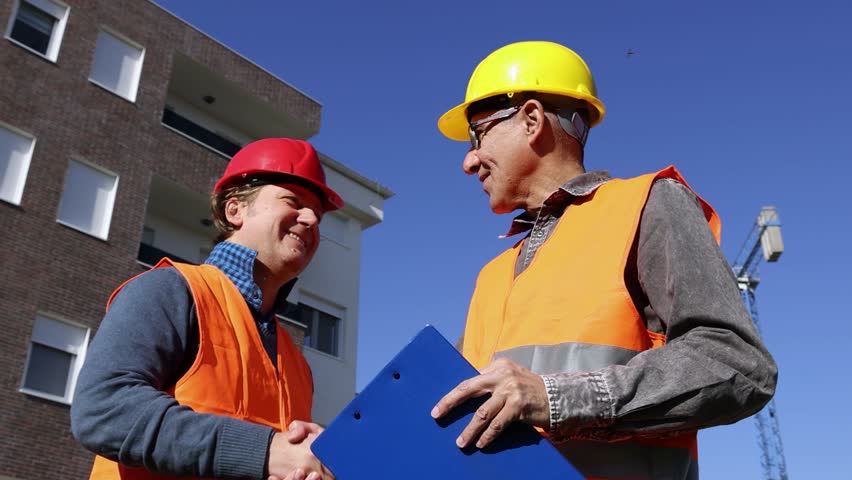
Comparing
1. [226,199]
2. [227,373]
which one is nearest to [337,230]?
[226,199]

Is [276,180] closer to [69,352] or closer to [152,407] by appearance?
[152,407]

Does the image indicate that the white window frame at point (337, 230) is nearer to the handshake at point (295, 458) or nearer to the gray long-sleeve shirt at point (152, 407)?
the gray long-sleeve shirt at point (152, 407)

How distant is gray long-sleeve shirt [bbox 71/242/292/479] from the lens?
270cm

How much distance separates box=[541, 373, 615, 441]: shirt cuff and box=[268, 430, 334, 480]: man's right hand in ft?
2.71

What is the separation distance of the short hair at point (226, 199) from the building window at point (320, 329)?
1659 cm

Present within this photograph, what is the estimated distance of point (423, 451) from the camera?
81.0 inches

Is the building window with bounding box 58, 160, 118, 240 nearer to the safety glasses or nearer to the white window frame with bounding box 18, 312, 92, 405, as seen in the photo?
the white window frame with bounding box 18, 312, 92, 405

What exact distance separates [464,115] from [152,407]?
196 centimetres

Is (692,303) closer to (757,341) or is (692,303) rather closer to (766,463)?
(757,341)

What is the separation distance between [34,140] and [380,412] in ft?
50.0

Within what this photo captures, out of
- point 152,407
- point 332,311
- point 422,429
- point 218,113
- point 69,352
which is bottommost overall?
point 422,429

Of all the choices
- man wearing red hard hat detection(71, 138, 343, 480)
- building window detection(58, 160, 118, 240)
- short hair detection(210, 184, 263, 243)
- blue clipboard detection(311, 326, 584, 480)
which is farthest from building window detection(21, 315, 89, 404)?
blue clipboard detection(311, 326, 584, 480)

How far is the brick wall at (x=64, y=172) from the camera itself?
44.1ft

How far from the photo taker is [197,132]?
1958 cm
